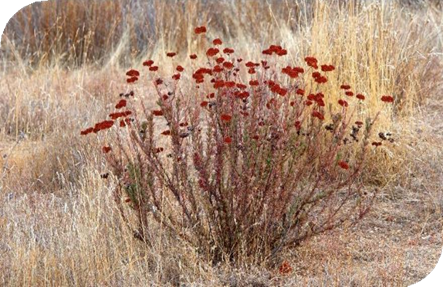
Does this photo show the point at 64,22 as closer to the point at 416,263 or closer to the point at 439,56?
the point at 439,56

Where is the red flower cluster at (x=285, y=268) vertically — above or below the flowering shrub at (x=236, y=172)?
below

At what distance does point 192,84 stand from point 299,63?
1168mm

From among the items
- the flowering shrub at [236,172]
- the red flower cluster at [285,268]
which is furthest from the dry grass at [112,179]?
the flowering shrub at [236,172]

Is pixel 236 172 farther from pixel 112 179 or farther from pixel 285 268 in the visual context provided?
pixel 112 179

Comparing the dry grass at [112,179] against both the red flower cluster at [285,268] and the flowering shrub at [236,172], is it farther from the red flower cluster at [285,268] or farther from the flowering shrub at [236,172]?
the flowering shrub at [236,172]

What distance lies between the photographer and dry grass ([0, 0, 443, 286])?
3.91 metres

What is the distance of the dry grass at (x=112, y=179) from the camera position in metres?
3.91

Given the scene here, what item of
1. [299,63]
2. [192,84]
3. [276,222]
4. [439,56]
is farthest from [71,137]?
[439,56]

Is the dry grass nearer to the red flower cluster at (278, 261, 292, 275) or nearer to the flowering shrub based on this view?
the red flower cluster at (278, 261, 292, 275)

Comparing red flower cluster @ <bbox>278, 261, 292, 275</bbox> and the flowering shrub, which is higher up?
the flowering shrub

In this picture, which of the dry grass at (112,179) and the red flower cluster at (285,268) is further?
the red flower cluster at (285,268)

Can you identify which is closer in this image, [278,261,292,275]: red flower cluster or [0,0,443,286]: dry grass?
[0,0,443,286]: dry grass

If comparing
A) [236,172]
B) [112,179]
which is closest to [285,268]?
[236,172]

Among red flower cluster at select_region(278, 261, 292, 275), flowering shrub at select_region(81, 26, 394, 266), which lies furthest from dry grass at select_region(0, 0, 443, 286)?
flowering shrub at select_region(81, 26, 394, 266)
